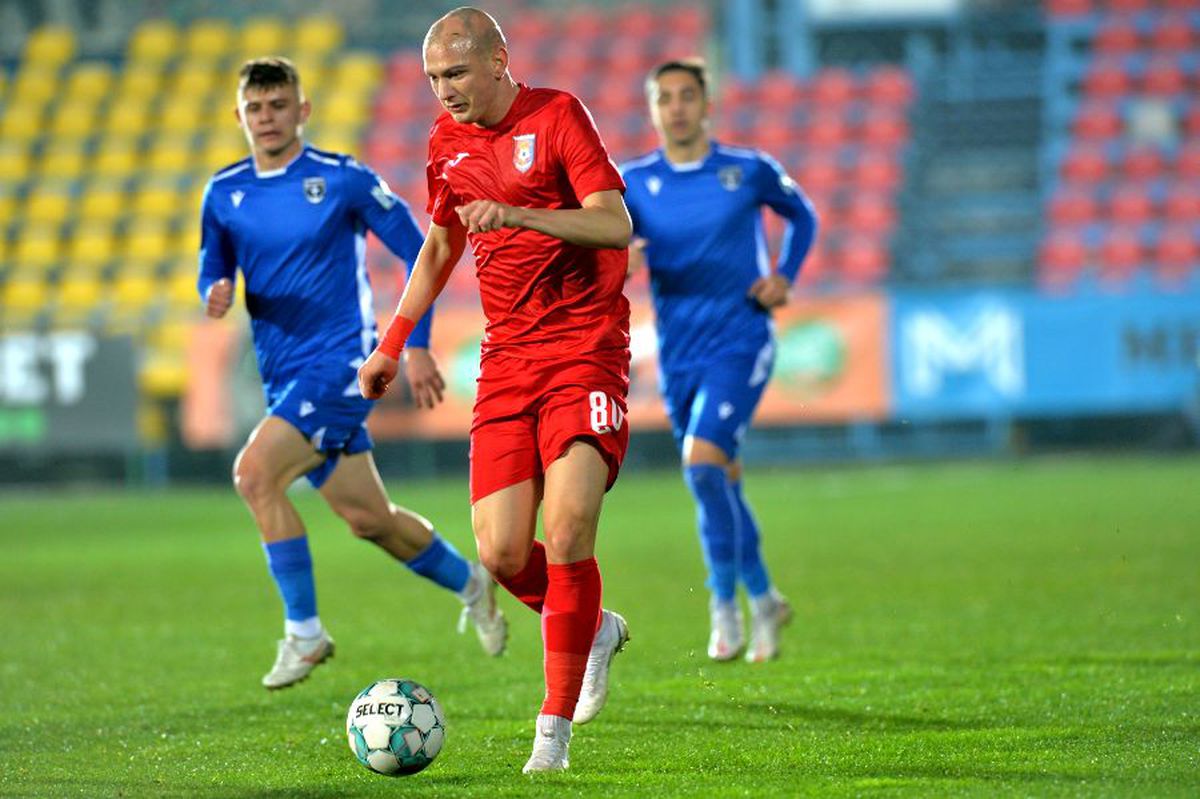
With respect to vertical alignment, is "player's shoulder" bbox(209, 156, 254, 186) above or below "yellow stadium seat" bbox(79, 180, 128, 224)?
above

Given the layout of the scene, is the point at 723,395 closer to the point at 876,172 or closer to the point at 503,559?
the point at 503,559

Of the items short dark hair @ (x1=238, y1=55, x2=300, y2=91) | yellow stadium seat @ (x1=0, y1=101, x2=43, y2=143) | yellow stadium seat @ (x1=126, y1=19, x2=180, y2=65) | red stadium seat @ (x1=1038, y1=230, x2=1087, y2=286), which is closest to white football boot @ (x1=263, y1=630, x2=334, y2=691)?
short dark hair @ (x1=238, y1=55, x2=300, y2=91)

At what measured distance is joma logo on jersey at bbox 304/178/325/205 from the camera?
7.08 m

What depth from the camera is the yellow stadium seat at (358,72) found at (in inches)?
1021

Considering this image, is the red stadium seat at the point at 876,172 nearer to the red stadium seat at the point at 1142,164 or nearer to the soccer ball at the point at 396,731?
the red stadium seat at the point at 1142,164

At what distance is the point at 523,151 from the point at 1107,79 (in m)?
20.3

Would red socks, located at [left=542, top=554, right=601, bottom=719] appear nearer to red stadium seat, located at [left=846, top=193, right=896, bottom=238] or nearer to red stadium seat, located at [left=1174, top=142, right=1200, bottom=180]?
red stadium seat, located at [left=846, top=193, right=896, bottom=238]

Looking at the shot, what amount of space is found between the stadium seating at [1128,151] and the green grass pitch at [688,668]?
7.88 metres

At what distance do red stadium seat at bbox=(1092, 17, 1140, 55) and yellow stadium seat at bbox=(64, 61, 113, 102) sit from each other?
43.8ft

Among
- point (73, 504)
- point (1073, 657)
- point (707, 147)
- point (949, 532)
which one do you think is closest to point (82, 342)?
point (73, 504)

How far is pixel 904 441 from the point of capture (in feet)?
66.8

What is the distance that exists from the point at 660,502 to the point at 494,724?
1060 cm

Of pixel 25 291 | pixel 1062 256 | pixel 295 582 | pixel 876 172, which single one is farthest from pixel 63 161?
pixel 295 582

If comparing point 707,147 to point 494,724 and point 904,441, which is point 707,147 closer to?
point 494,724
